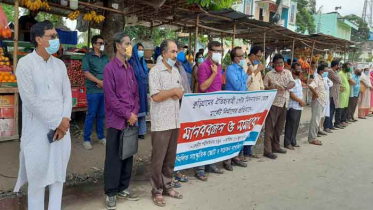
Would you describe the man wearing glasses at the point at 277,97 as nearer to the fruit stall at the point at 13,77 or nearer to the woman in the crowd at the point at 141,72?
the woman in the crowd at the point at 141,72

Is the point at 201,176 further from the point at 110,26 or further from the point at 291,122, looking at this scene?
the point at 110,26

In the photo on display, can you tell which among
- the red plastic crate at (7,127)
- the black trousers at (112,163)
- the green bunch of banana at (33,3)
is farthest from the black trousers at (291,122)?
the red plastic crate at (7,127)

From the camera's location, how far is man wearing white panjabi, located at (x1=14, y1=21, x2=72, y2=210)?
99.3 inches

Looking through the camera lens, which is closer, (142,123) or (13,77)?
(13,77)

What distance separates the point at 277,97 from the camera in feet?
18.4

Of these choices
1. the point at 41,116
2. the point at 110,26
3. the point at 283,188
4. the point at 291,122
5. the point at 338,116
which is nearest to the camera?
the point at 41,116

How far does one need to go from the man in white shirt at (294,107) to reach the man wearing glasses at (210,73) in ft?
7.81

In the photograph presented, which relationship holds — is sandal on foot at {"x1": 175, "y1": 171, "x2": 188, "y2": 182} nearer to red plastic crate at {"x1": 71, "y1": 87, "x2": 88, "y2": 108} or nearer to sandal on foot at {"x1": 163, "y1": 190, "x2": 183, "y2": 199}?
sandal on foot at {"x1": 163, "y1": 190, "x2": 183, "y2": 199}

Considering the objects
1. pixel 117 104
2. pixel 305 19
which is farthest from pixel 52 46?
pixel 305 19

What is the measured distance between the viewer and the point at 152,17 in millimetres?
7410

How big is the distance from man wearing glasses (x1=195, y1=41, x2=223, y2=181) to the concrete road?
0.53 metres

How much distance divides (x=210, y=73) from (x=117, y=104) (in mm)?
1572

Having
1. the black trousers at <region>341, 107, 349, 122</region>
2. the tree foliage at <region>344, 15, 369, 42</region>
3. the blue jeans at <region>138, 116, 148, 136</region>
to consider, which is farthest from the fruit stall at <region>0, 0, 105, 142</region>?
the tree foliage at <region>344, 15, 369, 42</region>

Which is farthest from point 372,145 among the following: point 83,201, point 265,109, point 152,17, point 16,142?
point 16,142
